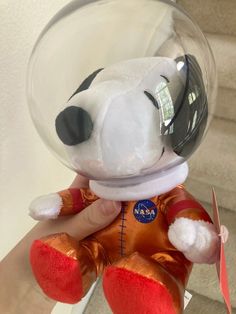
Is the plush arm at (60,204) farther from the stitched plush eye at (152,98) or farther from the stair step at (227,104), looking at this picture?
the stair step at (227,104)

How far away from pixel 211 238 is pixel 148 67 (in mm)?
194

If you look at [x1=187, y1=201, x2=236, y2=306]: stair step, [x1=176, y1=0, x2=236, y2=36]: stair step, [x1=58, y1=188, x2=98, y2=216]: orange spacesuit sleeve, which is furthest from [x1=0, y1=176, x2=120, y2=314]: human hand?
[x1=176, y1=0, x2=236, y2=36]: stair step

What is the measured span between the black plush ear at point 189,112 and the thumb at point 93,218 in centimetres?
11

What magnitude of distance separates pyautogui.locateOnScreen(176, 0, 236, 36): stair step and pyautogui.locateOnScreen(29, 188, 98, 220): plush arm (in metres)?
0.77

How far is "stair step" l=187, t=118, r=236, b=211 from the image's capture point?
1109 millimetres

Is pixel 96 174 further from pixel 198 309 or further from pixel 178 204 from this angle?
pixel 198 309

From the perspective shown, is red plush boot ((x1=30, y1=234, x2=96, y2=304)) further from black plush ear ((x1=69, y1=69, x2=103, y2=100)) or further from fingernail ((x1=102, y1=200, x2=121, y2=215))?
black plush ear ((x1=69, y1=69, x2=103, y2=100))

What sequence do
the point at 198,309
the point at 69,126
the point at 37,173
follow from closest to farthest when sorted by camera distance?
the point at 69,126, the point at 37,173, the point at 198,309

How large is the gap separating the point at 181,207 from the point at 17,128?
29 centimetres

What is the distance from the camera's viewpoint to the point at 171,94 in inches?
16.3

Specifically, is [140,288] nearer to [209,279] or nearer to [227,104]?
[209,279]

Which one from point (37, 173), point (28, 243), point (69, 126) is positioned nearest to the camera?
point (69, 126)

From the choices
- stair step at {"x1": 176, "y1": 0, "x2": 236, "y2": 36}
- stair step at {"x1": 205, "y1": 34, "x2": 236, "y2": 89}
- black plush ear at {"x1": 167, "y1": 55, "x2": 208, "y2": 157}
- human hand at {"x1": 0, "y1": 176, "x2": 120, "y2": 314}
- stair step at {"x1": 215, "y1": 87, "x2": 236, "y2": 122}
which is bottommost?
stair step at {"x1": 215, "y1": 87, "x2": 236, "y2": 122}

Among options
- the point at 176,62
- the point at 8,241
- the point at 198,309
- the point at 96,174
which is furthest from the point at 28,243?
the point at 198,309
